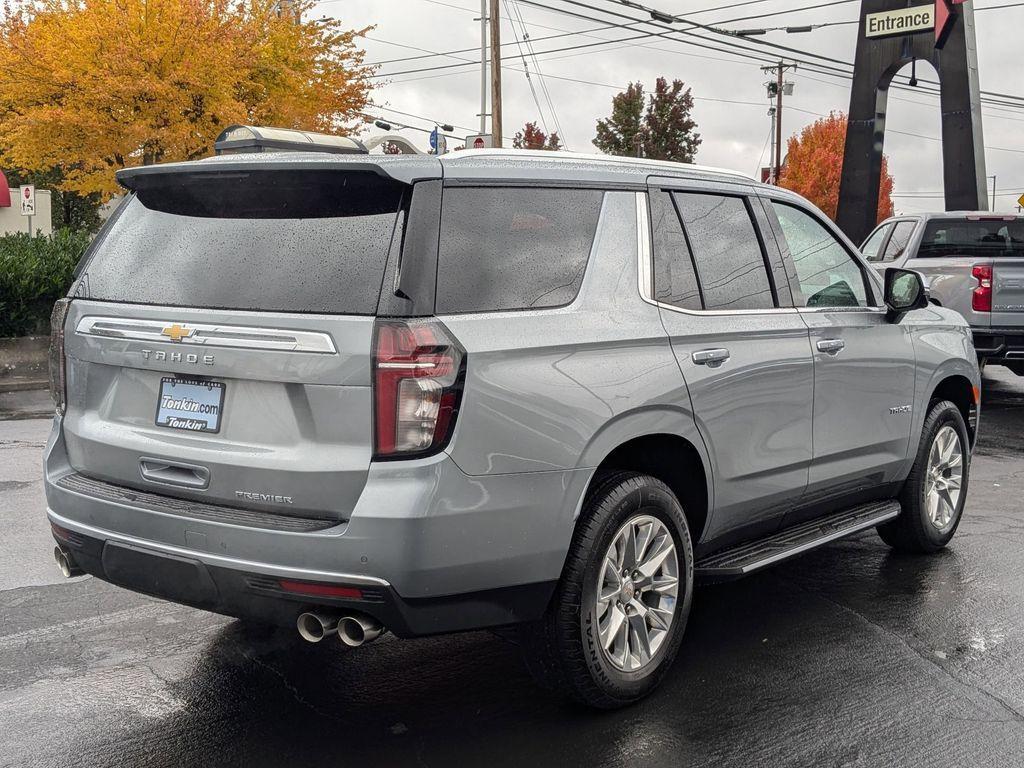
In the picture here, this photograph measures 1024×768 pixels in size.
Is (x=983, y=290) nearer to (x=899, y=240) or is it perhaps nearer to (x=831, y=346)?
(x=899, y=240)

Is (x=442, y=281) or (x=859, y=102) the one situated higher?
(x=859, y=102)

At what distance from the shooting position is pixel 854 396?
207 inches

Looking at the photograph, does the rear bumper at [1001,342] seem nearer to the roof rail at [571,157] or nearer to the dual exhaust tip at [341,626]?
the roof rail at [571,157]

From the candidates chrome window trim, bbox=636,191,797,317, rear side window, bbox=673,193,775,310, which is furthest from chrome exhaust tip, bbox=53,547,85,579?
rear side window, bbox=673,193,775,310

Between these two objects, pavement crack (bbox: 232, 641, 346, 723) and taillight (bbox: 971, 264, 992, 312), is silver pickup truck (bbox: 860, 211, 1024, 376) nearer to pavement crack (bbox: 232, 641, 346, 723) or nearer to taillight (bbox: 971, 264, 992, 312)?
taillight (bbox: 971, 264, 992, 312)

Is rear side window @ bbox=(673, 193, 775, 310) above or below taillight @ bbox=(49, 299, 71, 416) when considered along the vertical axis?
above

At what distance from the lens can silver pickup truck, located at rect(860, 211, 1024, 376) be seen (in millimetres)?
12312

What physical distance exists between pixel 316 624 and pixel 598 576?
97 centimetres

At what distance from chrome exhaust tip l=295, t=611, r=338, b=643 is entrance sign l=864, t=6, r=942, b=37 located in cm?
2231

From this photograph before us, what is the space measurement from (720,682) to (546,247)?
1.81m

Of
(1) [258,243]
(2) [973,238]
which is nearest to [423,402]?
(1) [258,243]

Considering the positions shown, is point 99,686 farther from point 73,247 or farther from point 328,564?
point 73,247

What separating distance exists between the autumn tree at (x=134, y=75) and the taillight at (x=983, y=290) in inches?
706

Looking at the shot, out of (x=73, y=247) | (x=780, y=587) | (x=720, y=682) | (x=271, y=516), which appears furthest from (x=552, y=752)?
(x=73, y=247)
